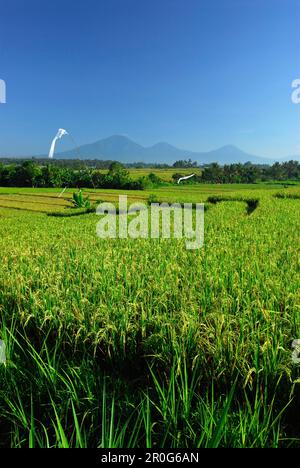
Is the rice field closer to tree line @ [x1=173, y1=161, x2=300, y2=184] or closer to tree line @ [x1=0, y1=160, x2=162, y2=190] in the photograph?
tree line @ [x1=0, y1=160, x2=162, y2=190]

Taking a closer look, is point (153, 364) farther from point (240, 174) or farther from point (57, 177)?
point (240, 174)

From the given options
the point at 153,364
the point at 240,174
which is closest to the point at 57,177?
the point at 240,174

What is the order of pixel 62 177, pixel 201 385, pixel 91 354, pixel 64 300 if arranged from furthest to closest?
pixel 62 177
pixel 64 300
pixel 91 354
pixel 201 385

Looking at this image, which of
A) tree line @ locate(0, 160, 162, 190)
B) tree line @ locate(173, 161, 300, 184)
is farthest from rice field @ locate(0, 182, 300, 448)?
tree line @ locate(173, 161, 300, 184)

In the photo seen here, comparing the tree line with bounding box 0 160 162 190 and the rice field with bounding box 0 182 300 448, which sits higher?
the tree line with bounding box 0 160 162 190

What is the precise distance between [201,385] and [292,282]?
80.4 inches

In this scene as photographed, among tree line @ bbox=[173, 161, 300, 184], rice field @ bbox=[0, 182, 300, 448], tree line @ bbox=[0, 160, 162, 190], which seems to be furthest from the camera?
tree line @ bbox=[173, 161, 300, 184]

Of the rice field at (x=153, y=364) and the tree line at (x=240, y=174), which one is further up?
the tree line at (x=240, y=174)

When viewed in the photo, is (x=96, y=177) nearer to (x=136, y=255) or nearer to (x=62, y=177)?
(x=62, y=177)

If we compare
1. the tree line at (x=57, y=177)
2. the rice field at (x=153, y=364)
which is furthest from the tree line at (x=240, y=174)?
the rice field at (x=153, y=364)

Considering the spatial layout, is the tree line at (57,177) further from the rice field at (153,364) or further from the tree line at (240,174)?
the rice field at (153,364)

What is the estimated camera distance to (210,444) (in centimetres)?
184
